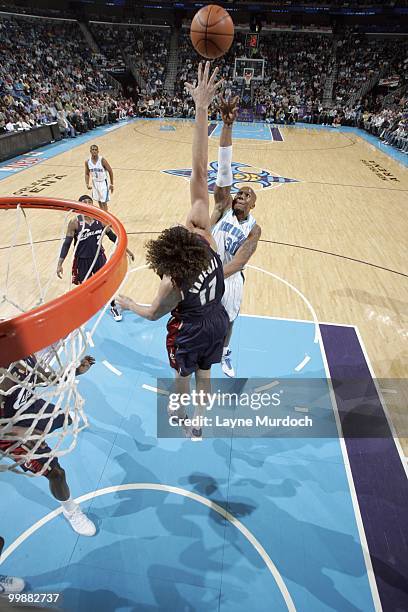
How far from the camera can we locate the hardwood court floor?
5.24m

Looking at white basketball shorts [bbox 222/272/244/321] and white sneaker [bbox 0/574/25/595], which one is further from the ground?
white basketball shorts [bbox 222/272/244/321]

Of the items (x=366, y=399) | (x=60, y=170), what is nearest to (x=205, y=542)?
(x=366, y=399)

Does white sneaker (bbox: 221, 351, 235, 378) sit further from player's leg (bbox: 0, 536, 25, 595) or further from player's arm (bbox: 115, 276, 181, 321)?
player's leg (bbox: 0, 536, 25, 595)

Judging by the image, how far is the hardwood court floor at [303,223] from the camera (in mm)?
5238

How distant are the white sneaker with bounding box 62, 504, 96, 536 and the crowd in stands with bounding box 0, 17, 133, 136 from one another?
45.0 feet

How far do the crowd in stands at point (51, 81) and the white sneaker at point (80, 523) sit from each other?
1371cm

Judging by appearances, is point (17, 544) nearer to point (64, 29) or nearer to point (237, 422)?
point (237, 422)

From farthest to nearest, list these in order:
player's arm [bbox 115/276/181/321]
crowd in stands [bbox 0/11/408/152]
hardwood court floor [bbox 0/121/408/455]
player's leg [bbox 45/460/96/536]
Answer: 1. crowd in stands [bbox 0/11/408/152]
2. hardwood court floor [bbox 0/121/408/455]
3. player's leg [bbox 45/460/96/536]
4. player's arm [bbox 115/276/181/321]

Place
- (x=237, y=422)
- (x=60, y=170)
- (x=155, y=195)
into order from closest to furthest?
1. (x=237, y=422)
2. (x=155, y=195)
3. (x=60, y=170)

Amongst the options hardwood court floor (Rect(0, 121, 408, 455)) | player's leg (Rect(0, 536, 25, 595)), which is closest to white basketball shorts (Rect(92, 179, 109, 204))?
hardwood court floor (Rect(0, 121, 408, 455))

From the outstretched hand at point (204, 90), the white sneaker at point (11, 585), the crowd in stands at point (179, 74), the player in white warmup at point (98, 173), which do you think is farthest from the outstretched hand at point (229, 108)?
the crowd in stands at point (179, 74)

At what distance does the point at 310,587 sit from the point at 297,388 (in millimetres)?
1760

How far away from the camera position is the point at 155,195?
371 inches

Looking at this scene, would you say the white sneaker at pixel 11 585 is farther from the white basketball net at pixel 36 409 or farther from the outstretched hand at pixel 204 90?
the outstretched hand at pixel 204 90
